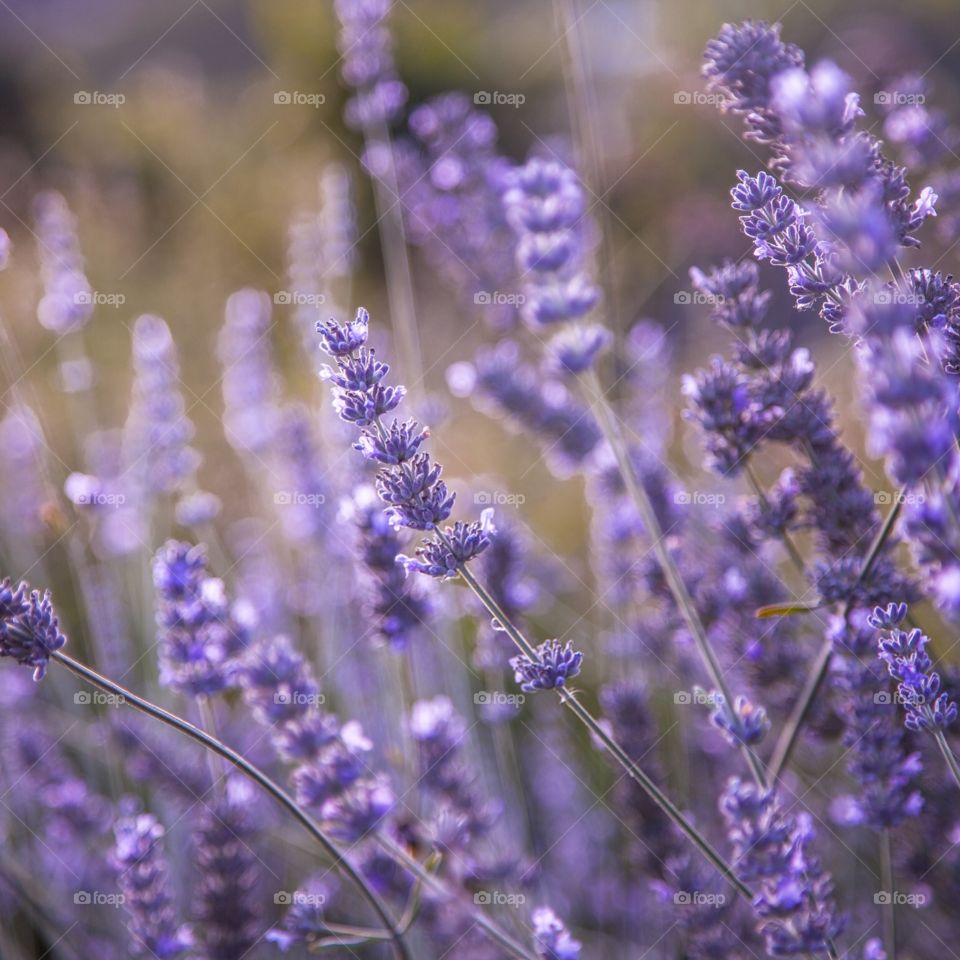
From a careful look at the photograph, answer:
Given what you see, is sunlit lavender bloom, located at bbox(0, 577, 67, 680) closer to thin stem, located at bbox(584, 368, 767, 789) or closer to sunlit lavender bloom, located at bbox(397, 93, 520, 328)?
thin stem, located at bbox(584, 368, 767, 789)

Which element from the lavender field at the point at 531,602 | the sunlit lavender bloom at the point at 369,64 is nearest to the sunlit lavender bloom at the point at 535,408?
the lavender field at the point at 531,602

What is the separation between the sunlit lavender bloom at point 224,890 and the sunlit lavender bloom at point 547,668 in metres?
0.86

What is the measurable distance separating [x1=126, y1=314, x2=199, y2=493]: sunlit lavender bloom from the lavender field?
0.06 feet

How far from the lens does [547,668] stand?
125cm

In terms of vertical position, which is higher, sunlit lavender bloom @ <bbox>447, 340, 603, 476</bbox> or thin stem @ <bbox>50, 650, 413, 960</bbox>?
sunlit lavender bloom @ <bbox>447, 340, 603, 476</bbox>

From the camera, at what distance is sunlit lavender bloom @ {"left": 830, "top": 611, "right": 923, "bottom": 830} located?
1.40 metres

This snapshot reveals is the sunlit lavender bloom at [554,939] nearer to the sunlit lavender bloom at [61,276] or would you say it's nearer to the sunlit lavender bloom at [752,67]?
the sunlit lavender bloom at [752,67]

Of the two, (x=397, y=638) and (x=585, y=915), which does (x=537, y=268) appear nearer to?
(x=397, y=638)

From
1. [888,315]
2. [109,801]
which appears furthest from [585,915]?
[888,315]

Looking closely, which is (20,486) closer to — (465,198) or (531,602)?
(465,198)

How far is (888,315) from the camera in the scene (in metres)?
0.75

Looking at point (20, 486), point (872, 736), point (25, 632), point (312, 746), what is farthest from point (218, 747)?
point (20, 486)

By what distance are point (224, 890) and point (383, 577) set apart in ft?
2.19

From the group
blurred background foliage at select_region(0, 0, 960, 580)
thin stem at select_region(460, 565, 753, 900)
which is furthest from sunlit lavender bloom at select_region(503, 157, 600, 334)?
thin stem at select_region(460, 565, 753, 900)
